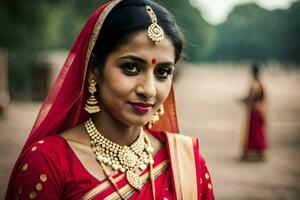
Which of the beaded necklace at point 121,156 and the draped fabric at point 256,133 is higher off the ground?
the beaded necklace at point 121,156

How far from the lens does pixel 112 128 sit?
2.15 m

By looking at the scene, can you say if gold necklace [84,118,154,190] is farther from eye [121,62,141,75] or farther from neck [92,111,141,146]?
eye [121,62,141,75]

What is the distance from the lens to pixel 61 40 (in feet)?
117

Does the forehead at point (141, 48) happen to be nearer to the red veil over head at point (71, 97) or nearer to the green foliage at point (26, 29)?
the red veil over head at point (71, 97)

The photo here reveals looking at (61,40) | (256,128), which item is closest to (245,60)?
(61,40)

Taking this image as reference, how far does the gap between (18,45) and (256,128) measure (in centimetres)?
1313

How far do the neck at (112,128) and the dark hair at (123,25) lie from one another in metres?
0.27

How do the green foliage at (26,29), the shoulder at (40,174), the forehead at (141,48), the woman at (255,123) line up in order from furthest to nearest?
1. the green foliage at (26,29)
2. the woman at (255,123)
3. the forehead at (141,48)
4. the shoulder at (40,174)

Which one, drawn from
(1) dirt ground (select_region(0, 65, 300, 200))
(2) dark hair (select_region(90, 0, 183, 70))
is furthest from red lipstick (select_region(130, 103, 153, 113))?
(1) dirt ground (select_region(0, 65, 300, 200))

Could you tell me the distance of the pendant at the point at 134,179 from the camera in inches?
81.6

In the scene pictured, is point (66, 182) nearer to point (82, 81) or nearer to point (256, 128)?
point (82, 81)

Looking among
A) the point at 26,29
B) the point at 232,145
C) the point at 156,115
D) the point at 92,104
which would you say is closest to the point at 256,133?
the point at 232,145

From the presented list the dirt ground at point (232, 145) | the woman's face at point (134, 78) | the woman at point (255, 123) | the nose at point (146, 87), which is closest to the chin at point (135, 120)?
the woman's face at point (134, 78)

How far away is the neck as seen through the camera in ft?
7.02
